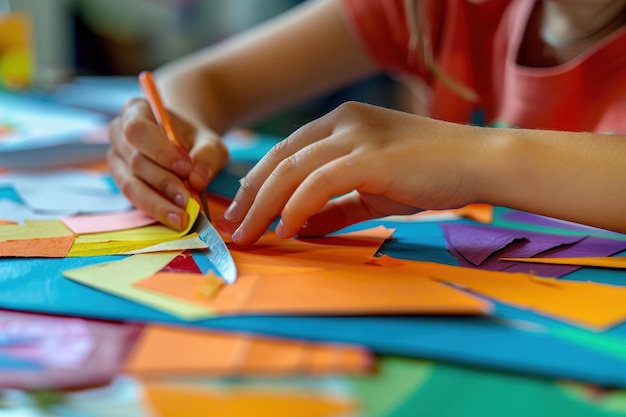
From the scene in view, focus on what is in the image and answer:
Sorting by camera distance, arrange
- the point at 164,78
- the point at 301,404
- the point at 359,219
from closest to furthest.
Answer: the point at 301,404
the point at 359,219
the point at 164,78

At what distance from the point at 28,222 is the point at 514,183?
394mm

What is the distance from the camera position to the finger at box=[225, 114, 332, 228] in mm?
496

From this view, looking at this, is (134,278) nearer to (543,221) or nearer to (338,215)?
(338,215)

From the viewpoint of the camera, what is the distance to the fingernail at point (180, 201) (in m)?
0.56

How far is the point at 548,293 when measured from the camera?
41 cm

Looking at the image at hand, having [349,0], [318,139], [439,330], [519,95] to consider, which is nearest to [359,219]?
[318,139]

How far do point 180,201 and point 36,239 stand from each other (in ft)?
0.38

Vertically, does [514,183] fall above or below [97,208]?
above

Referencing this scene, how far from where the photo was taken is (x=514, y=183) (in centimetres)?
48

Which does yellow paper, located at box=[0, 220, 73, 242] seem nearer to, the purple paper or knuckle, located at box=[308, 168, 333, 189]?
knuckle, located at box=[308, 168, 333, 189]

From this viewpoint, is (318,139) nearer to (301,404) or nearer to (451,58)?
(301,404)

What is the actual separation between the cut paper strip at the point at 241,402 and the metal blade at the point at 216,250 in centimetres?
11

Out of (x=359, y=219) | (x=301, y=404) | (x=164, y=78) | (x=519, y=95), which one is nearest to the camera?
(x=301, y=404)

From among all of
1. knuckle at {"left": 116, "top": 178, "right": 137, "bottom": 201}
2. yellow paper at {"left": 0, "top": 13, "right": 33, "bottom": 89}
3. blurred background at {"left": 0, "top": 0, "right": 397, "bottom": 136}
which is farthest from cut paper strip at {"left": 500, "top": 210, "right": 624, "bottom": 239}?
blurred background at {"left": 0, "top": 0, "right": 397, "bottom": 136}
